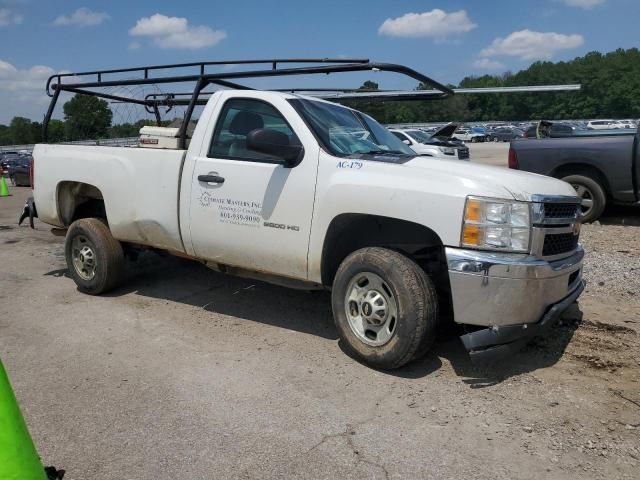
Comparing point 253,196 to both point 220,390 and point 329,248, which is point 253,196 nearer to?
point 329,248

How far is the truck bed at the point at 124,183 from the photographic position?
5.21 metres

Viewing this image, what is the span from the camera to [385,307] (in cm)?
405

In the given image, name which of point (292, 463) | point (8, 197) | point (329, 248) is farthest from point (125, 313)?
point (8, 197)

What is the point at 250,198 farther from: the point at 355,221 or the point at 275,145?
the point at 355,221

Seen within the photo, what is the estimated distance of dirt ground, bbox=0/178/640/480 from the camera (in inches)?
118

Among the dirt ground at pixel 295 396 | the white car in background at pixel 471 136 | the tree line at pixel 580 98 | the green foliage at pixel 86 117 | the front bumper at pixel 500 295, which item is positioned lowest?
the dirt ground at pixel 295 396

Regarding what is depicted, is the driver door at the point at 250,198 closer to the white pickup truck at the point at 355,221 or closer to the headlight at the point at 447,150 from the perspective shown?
the white pickup truck at the point at 355,221

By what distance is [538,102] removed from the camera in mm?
129375

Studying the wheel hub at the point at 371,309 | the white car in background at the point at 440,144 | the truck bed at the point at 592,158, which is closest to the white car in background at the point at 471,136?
the white car in background at the point at 440,144

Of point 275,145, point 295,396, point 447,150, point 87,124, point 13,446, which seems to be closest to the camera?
point 13,446

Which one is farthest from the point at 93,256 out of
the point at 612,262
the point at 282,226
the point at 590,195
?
the point at 590,195

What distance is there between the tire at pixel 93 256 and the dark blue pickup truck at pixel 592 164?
6617 mm

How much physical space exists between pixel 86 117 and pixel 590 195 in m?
7.57

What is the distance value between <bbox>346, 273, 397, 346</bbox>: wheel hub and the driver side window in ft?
4.60
